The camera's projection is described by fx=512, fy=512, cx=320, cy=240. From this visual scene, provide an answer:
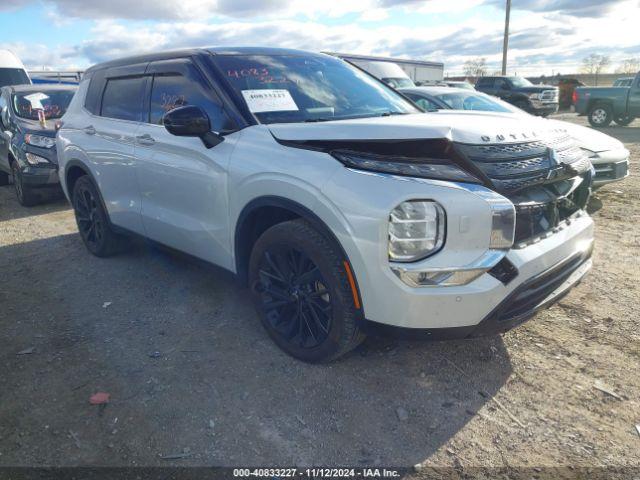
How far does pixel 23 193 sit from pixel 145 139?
4.60 meters

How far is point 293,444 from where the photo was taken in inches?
94.8

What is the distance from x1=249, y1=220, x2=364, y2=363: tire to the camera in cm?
265

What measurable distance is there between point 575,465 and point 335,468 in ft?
3.44

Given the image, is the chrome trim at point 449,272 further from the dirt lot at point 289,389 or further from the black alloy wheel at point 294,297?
the dirt lot at point 289,389

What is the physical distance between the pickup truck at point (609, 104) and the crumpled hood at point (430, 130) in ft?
54.8

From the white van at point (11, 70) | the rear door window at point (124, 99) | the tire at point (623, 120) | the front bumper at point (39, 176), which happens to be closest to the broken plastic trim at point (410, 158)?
the rear door window at point (124, 99)

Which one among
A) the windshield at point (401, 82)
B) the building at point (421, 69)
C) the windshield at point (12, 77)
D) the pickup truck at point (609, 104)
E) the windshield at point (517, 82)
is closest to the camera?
the windshield at point (12, 77)

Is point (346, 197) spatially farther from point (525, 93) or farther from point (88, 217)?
point (525, 93)

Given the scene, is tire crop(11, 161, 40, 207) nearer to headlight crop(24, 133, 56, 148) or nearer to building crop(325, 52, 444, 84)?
headlight crop(24, 133, 56, 148)

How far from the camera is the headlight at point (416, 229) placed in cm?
237

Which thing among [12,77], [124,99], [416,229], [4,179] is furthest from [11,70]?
[416,229]

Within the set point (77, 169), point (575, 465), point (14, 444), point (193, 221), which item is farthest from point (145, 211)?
point (575, 465)

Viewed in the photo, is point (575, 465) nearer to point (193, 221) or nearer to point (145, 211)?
point (193, 221)

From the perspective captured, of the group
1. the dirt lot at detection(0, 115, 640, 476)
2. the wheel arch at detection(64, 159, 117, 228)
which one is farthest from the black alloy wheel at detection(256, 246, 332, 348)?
the wheel arch at detection(64, 159, 117, 228)
